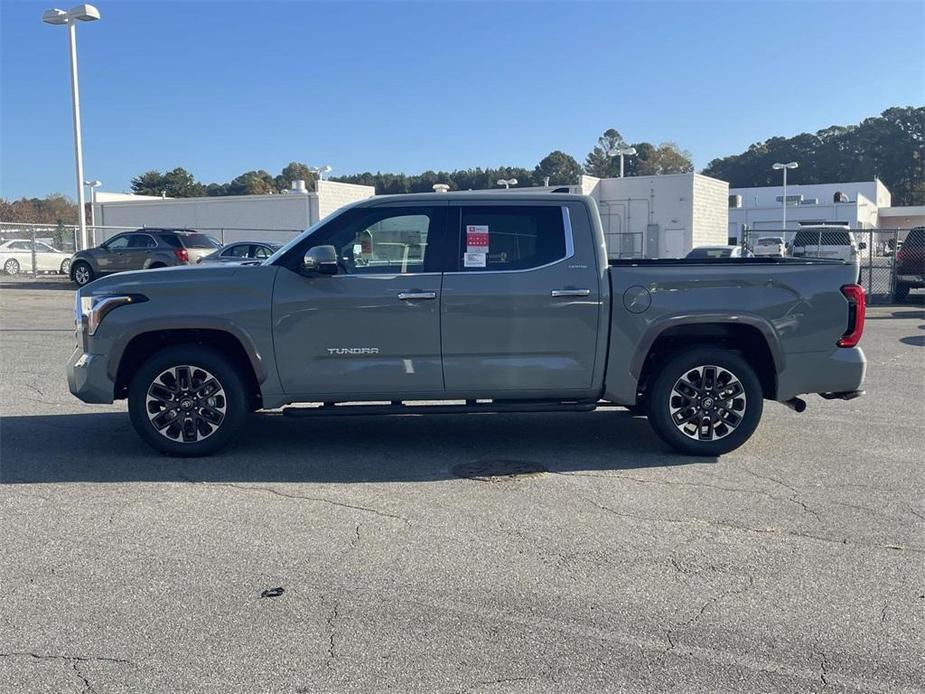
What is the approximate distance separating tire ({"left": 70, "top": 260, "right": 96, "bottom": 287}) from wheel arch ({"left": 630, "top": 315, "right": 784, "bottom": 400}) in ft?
71.2

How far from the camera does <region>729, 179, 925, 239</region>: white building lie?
59781mm

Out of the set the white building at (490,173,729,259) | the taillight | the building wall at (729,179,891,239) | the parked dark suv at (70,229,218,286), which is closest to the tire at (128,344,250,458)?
the taillight

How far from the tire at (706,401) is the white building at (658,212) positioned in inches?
1256

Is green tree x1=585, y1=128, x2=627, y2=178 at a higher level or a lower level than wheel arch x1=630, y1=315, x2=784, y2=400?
higher

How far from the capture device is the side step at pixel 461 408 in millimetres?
6559

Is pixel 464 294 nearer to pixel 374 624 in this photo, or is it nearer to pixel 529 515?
pixel 529 515

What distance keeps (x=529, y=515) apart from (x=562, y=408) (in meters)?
1.44

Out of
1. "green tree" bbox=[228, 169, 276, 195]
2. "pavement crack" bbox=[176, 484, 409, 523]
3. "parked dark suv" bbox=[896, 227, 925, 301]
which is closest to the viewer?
"pavement crack" bbox=[176, 484, 409, 523]

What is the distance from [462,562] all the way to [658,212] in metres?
36.5

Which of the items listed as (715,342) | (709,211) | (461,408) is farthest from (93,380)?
(709,211)

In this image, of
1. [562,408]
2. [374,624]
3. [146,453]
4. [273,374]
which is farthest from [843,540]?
[146,453]

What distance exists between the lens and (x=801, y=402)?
683 centimetres

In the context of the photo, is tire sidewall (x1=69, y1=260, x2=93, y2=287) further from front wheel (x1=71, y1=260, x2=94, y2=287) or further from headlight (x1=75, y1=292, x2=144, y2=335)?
headlight (x1=75, y1=292, x2=144, y2=335)

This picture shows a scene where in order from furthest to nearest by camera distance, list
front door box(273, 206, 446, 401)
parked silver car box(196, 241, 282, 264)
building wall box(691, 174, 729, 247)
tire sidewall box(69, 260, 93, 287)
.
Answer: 1. building wall box(691, 174, 729, 247)
2. tire sidewall box(69, 260, 93, 287)
3. parked silver car box(196, 241, 282, 264)
4. front door box(273, 206, 446, 401)
